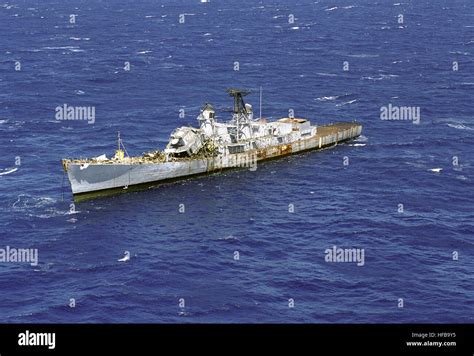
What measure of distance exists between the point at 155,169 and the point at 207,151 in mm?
13386

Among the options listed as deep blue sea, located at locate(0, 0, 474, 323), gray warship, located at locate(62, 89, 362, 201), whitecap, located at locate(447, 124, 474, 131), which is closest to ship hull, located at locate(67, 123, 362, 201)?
gray warship, located at locate(62, 89, 362, 201)

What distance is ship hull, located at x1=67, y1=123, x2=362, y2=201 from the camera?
134m

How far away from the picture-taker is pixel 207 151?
150 metres

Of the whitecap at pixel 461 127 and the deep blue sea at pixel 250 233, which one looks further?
the whitecap at pixel 461 127

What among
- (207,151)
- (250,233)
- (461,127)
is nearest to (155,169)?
(207,151)

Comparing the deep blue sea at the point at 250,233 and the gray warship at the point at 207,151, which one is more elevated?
the gray warship at the point at 207,151

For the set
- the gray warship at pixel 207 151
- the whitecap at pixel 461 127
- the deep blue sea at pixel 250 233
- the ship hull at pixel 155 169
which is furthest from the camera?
the whitecap at pixel 461 127

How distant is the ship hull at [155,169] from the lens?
440ft

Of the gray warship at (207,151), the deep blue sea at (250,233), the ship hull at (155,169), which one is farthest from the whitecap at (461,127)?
the ship hull at (155,169)

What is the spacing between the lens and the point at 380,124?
180 m

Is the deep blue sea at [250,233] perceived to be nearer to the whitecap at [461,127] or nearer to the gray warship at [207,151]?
the whitecap at [461,127]

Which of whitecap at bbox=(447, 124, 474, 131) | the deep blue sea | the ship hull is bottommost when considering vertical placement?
the deep blue sea

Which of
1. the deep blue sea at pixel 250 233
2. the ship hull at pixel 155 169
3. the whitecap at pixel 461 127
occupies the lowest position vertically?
the deep blue sea at pixel 250 233

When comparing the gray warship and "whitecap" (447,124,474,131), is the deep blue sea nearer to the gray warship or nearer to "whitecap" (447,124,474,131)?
"whitecap" (447,124,474,131)
